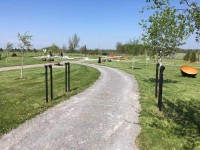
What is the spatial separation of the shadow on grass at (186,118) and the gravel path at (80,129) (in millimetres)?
1352

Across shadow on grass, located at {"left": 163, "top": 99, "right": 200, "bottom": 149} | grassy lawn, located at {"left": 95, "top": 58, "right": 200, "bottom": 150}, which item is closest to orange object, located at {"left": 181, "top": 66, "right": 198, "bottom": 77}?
shadow on grass, located at {"left": 163, "top": 99, "right": 200, "bottom": 149}

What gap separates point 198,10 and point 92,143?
449 cm

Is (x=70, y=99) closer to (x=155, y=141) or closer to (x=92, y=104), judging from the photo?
(x=92, y=104)

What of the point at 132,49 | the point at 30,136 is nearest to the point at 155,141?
the point at 30,136

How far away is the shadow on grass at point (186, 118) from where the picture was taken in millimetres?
7081

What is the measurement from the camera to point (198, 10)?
6395 millimetres

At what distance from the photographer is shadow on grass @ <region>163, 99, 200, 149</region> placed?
708 centimetres

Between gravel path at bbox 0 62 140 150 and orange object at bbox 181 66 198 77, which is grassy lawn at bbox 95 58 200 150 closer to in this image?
gravel path at bbox 0 62 140 150

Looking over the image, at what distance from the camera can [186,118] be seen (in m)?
9.22

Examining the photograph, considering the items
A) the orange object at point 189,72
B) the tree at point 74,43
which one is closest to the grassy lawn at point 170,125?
the orange object at point 189,72

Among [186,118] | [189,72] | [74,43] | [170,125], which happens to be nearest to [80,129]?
[170,125]

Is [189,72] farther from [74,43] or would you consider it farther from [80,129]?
[74,43]

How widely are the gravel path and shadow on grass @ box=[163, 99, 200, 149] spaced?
4.43 ft

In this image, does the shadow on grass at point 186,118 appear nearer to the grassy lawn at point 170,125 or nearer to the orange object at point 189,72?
the grassy lawn at point 170,125
